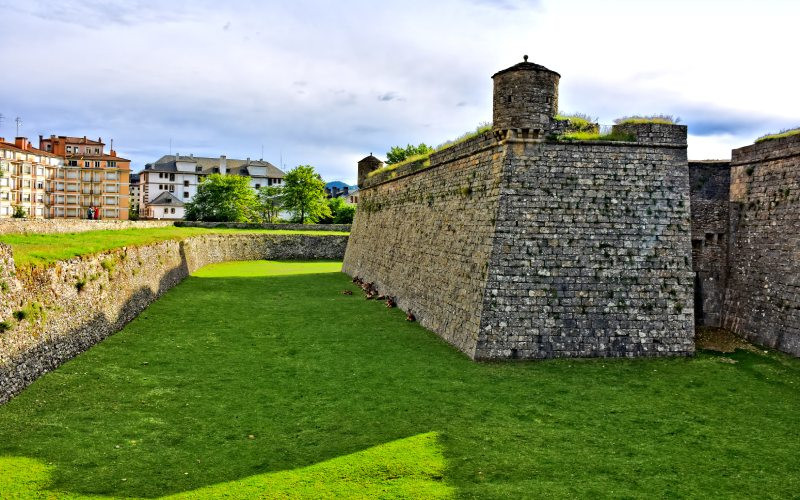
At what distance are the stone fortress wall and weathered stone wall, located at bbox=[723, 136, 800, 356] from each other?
8.52 ft

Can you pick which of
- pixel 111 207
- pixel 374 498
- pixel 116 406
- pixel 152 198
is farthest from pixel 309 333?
pixel 152 198

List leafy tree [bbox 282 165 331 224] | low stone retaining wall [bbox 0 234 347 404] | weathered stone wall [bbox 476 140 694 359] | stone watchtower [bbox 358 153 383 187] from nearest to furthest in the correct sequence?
low stone retaining wall [bbox 0 234 347 404] → weathered stone wall [bbox 476 140 694 359] → stone watchtower [bbox 358 153 383 187] → leafy tree [bbox 282 165 331 224]

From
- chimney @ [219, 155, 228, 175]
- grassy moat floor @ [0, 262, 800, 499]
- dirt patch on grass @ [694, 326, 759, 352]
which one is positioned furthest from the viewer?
chimney @ [219, 155, 228, 175]

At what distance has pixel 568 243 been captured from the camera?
48.7 ft

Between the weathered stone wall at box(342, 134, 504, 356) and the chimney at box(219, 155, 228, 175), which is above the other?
the chimney at box(219, 155, 228, 175)

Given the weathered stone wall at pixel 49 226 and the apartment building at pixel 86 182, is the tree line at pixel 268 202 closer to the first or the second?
the apartment building at pixel 86 182

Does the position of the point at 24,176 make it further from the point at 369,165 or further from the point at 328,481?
the point at 328,481

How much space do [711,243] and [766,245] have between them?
66.0 inches

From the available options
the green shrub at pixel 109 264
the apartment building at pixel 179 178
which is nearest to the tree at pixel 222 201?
the apartment building at pixel 179 178

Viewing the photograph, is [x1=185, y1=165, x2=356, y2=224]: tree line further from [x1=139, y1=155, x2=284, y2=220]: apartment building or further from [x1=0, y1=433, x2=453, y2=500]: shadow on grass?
[x1=0, y1=433, x2=453, y2=500]: shadow on grass

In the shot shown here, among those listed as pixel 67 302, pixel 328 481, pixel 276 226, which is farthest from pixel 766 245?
pixel 276 226

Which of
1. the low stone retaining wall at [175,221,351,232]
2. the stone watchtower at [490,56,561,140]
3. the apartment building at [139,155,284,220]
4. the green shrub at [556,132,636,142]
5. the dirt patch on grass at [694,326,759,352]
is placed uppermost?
the apartment building at [139,155,284,220]

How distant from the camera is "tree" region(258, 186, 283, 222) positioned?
3066 inches

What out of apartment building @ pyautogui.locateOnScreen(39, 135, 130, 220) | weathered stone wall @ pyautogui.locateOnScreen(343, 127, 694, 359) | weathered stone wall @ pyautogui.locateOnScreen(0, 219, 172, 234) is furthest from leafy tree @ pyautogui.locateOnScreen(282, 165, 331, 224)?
weathered stone wall @ pyautogui.locateOnScreen(343, 127, 694, 359)
